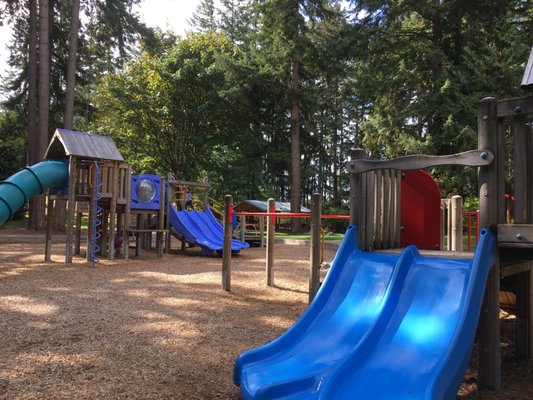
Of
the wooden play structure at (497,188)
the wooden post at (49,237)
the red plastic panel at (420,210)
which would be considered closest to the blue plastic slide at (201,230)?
the wooden post at (49,237)

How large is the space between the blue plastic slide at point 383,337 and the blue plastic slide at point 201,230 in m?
8.87

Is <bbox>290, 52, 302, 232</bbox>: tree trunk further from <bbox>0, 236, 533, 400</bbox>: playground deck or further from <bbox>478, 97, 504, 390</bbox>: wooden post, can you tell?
<bbox>478, 97, 504, 390</bbox>: wooden post

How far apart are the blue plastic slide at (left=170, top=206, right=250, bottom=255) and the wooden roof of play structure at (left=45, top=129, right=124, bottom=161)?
3.18 metres

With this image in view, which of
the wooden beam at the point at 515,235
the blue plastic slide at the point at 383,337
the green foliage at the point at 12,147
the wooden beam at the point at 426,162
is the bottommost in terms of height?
the blue plastic slide at the point at 383,337

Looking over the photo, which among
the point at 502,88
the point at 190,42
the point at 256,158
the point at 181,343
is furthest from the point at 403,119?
the point at 181,343

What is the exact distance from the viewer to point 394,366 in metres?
2.76

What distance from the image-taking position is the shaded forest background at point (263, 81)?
18.1m

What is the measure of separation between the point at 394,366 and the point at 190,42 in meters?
28.2

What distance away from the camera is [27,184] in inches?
395

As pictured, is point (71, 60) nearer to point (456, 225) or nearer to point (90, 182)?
point (90, 182)

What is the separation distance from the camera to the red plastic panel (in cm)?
498

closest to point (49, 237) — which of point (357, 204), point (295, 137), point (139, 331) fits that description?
point (139, 331)

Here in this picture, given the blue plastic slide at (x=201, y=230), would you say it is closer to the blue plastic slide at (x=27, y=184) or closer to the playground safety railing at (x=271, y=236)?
the blue plastic slide at (x=27, y=184)

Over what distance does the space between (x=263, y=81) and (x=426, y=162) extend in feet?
72.5
